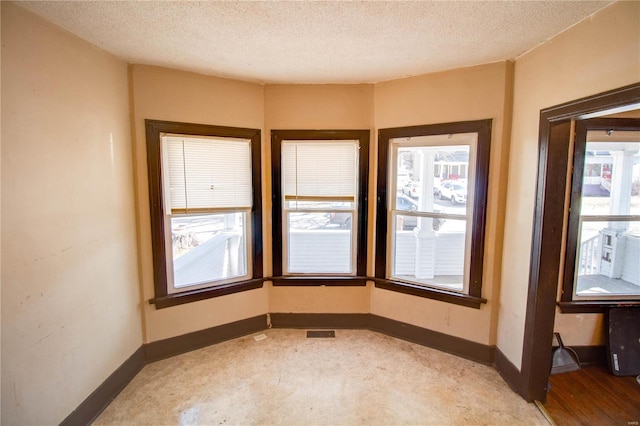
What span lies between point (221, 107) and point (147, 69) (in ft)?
2.06

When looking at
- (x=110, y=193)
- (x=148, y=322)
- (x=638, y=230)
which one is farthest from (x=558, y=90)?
(x=148, y=322)

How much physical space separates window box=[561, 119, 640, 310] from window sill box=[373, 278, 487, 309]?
75cm

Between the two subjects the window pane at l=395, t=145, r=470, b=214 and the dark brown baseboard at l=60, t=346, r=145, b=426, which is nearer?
the dark brown baseboard at l=60, t=346, r=145, b=426

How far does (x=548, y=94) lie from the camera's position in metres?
1.99

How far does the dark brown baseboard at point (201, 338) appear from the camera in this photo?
266cm

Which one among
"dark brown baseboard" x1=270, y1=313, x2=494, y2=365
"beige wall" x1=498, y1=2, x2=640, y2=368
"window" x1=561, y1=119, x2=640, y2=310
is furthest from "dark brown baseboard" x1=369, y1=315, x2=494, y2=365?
"window" x1=561, y1=119, x2=640, y2=310

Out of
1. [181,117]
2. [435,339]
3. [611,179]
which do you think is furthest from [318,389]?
[611,179]

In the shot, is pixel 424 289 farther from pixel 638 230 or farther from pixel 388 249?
pixel 638 230

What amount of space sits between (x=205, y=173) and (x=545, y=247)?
9.09ft

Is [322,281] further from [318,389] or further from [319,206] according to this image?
[318,389]

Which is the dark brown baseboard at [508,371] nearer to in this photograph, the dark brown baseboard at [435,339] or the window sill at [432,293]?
the dark brown baseboard at [435,339]

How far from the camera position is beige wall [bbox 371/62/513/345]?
7.95 ft

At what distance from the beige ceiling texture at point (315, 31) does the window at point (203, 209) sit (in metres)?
0.61

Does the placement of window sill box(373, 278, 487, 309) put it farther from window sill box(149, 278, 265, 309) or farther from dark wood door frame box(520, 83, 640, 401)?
window sill box(149, 278, 265, 309)
